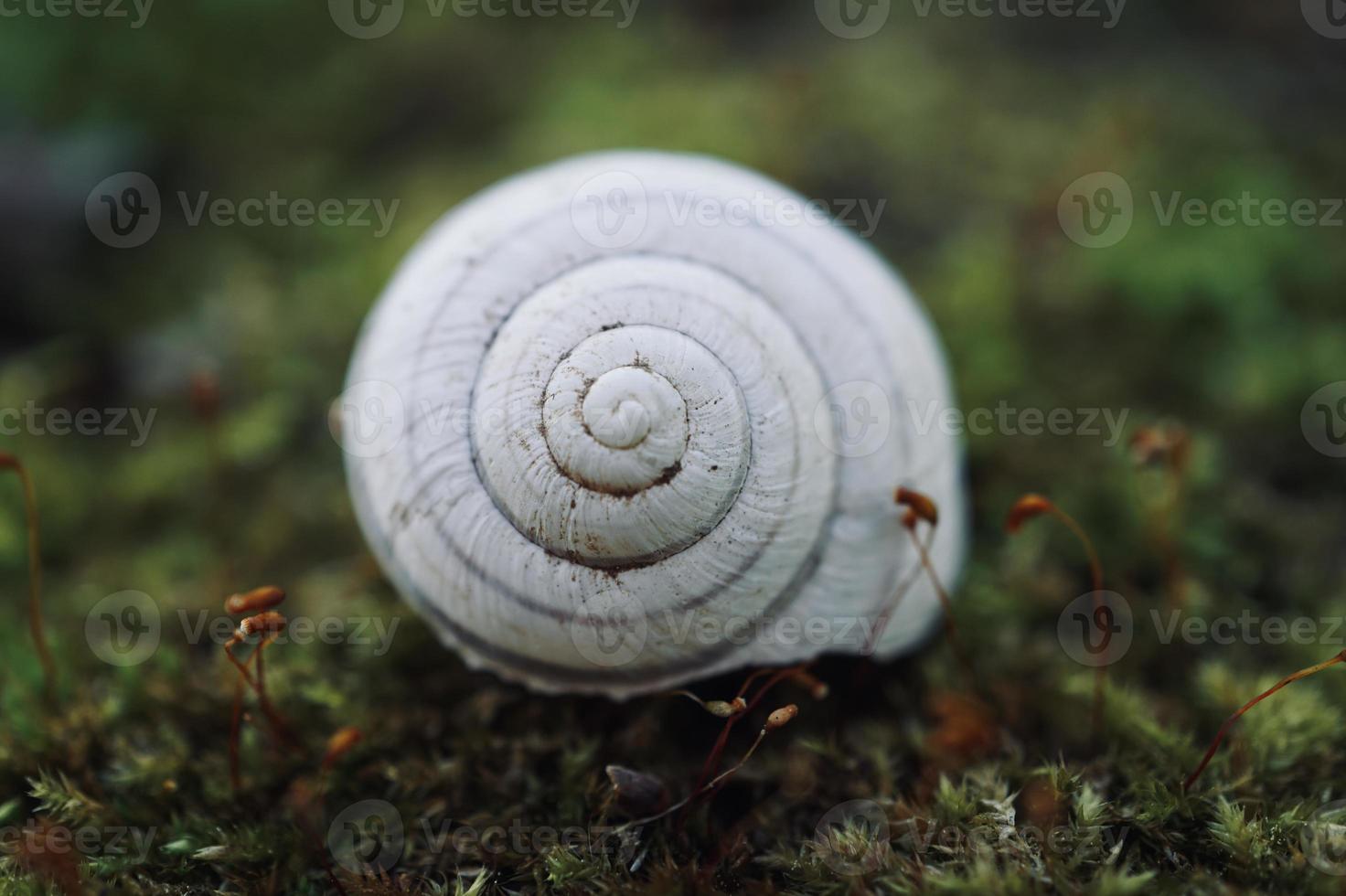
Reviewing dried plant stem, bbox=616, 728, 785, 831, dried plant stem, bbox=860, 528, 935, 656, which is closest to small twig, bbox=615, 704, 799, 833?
dried plant stem, bbox=616, 728, 785, 831

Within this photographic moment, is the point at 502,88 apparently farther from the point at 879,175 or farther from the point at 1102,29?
the point at 1102,29

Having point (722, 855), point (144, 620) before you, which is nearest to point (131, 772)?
point (144, 620)

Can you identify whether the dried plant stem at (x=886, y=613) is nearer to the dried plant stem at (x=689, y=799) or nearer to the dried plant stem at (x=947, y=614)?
the dried plant stem at (x=947, y=614)

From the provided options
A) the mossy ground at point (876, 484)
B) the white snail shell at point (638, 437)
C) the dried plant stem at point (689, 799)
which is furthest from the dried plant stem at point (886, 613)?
the dried plant stem at point (689, 799)

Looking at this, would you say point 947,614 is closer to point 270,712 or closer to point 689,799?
point 689,799

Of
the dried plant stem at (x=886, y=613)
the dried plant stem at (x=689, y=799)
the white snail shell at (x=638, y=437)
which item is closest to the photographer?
the white snail shell at (x=638, y=437)

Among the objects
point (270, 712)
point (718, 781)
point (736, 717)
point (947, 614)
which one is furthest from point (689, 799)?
point (270, 712)
